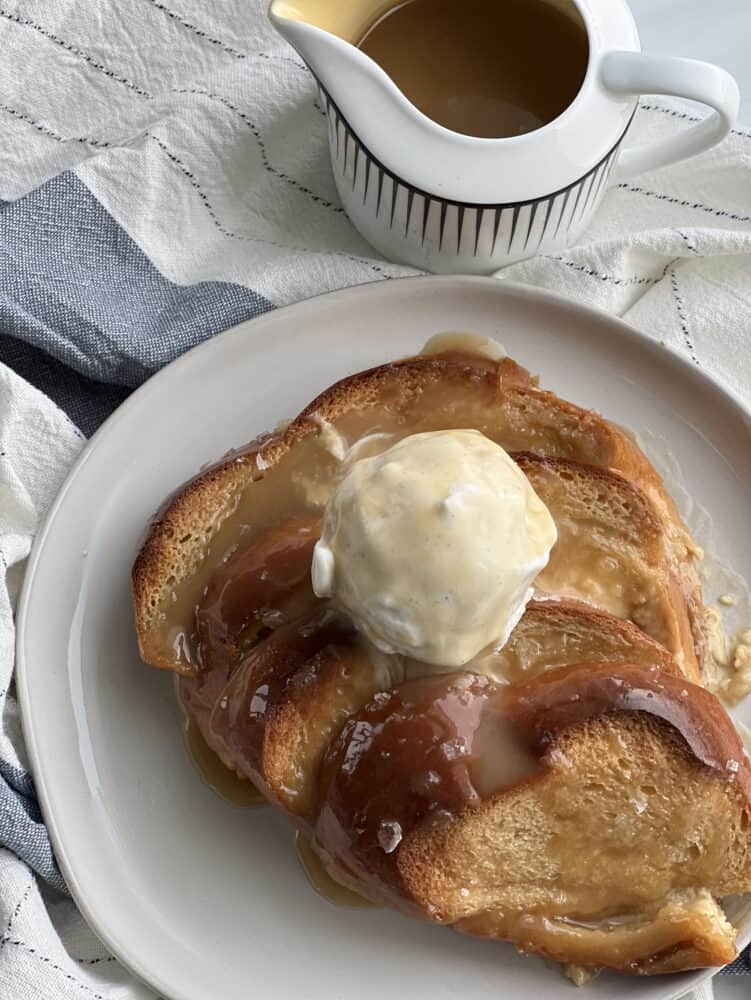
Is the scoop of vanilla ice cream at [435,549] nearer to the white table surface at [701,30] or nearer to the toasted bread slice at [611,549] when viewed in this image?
the toasted bread slice at [611,549]

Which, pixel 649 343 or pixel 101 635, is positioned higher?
pixel 649 343

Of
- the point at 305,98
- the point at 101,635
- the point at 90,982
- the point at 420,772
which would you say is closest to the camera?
the point at 420,772

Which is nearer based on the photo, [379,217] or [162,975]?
→ [162,975]

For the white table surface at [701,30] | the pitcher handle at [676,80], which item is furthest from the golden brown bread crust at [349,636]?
the white table surface at [701,30]

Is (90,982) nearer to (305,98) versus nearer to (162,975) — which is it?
(162,975)

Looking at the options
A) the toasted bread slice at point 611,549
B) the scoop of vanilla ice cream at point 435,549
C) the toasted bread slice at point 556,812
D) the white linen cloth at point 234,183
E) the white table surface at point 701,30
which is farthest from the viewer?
the white table surface at point 701,30

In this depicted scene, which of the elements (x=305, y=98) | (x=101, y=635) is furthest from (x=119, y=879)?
(x=305, y=98)

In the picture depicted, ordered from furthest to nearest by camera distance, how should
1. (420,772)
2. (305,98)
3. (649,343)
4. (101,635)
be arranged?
1. (305,98)
2. (649,343)
3. (101,635)
4. (420,772)

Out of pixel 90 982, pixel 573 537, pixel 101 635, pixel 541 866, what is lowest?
Answer: pixel 90 982
